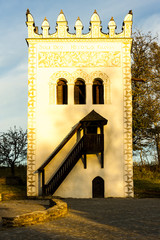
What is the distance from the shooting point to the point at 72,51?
64.1 feet

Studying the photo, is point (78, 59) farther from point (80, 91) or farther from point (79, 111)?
point (79, 111)

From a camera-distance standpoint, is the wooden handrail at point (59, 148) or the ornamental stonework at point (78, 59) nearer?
the wooden handrail at point (59, 148)

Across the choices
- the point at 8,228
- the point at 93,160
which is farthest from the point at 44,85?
the point at 8,228

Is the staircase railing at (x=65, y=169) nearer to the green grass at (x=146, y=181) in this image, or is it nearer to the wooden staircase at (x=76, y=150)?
the wooden staircase at (x=76, y=150)

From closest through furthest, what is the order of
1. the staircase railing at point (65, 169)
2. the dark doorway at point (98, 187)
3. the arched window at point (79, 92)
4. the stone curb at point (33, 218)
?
the stone curb at point (33, 218)
the staircase railing at point (65, 169)
the dark doorway at point (98, 187)
the arched window at point (79, 92)

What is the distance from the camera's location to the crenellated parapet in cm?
1975

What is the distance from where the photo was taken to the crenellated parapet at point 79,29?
19747 millimetres

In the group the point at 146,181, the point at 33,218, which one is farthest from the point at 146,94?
the point at 33,218

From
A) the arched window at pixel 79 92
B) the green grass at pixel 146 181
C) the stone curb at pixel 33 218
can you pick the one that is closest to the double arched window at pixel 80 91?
the arched window at pixel 79 92

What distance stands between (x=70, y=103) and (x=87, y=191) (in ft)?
16.8

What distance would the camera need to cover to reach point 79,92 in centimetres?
1950

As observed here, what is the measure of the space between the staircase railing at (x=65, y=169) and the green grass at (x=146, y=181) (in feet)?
14.4

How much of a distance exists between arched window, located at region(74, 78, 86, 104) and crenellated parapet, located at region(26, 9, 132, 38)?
2.85 metres

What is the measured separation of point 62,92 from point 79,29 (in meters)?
4.01
